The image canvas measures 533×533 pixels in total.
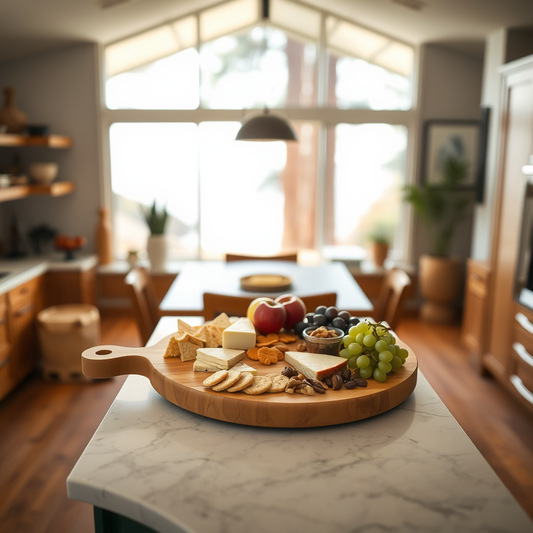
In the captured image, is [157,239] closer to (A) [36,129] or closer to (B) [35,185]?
(B) [35,185]

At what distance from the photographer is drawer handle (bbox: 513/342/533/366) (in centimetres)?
300

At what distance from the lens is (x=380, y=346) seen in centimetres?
137

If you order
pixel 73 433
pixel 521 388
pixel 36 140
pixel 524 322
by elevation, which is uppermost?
pixel 36 140

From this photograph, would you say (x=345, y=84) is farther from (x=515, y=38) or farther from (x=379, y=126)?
(x=515, y=38)

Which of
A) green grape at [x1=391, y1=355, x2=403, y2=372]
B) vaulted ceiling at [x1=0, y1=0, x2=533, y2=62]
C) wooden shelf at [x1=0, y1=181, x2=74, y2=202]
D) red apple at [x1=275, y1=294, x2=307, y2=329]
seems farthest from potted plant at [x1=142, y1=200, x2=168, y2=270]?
green grape at [x1=391, y1=355, x2=403, y2=372]

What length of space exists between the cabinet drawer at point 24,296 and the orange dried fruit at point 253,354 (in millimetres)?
2441

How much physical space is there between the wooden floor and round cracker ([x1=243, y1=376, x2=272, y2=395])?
4.18 ft

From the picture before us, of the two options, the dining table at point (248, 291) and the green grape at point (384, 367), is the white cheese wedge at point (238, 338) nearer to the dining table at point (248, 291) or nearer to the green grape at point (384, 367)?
the green grape at point (384, 367)

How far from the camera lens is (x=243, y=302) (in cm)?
222

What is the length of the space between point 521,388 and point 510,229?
37.9 inches

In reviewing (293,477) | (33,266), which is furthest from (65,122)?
(293,477)

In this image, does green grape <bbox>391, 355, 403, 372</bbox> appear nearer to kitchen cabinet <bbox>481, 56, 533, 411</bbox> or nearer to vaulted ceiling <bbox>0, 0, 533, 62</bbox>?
kitchen cabinet <bbox>481, 56, 533, 411</bbox>

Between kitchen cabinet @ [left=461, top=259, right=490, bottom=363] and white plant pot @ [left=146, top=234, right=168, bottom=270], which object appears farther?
white plant pot @ [left=146, top=234, right=168, bottom=270]

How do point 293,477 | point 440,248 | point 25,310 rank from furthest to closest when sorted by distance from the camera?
point 440,248 < point 25,310 < point 293,477
